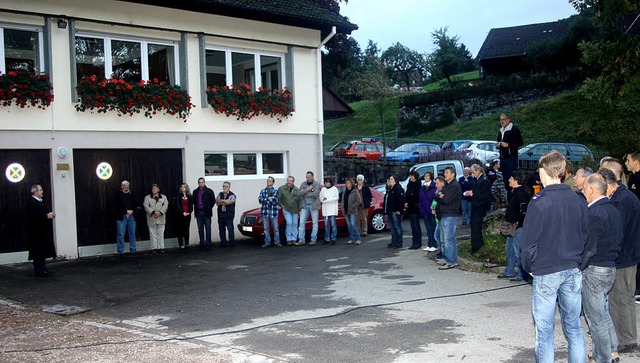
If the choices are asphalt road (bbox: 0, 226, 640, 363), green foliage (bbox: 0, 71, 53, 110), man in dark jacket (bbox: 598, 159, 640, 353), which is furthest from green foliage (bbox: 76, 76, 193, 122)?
man in dark jacket (bbox: 598, 159, 640, 353)

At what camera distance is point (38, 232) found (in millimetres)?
12875

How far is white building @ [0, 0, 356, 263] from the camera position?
51.3 feet

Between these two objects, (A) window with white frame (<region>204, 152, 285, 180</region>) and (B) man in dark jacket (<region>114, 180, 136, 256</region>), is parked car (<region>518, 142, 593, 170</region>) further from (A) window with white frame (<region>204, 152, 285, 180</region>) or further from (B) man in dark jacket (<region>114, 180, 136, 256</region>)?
(B) man in dark jacket (<region>114, 180, 136, 256</region>)

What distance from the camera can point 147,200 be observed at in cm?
1672

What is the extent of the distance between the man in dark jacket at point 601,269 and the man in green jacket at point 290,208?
11412 millimetres

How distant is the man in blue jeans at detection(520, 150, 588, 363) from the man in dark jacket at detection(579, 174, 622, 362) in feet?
2.42

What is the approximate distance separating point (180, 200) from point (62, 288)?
540 centimetres

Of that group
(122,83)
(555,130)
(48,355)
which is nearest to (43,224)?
(122,83)

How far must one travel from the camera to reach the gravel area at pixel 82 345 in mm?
7145

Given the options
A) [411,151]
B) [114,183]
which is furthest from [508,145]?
[411,151]

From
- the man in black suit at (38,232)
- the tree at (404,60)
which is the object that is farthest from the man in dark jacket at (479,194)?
the tree at (404,60)

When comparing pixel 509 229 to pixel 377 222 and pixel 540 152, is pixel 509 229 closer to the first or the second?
pixel 377 222

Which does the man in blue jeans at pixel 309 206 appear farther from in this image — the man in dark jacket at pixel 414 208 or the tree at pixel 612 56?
the tree at pixel 612 56

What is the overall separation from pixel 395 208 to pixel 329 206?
7.42 feet
